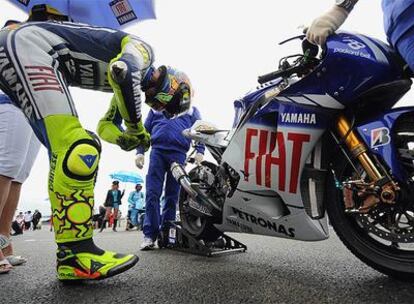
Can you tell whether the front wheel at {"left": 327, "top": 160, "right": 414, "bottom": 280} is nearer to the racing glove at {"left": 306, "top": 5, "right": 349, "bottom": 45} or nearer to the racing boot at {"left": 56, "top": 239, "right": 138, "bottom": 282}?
the racing glove at {"left": 306, "top": 5, "right": 349, "bottom": 45}

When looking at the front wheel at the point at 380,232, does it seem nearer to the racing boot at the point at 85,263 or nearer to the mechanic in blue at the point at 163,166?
the racing boot at the point at 85,263

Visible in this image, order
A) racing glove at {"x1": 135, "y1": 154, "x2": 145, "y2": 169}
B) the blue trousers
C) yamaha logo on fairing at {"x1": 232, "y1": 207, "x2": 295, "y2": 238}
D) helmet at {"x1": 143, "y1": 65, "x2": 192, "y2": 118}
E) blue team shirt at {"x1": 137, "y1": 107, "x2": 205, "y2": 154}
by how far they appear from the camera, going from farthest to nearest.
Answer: racing glove at {"x1": 135, "y1": 154, "x2": 145, "y2": 169}, blue team shirt at {"x1": 137, "y1": 107, "x2": 205, "y2": 154}, the blue trousers, helmet at {"x1": 143, "y1": 65, "x2": 192, "y2": 118}, yamaha logo on fairing at {"x1": 232, "y1": 207, "x2": 295, "y2": 238}

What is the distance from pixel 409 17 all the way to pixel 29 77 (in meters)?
1.47

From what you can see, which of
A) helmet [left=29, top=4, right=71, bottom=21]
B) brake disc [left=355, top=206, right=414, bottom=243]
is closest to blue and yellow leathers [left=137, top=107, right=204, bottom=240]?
helmet [left=29, top=4, right=71, bottom=21]

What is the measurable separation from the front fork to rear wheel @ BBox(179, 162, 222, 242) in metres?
0.93

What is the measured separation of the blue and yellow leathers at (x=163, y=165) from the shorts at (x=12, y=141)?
53.3 inches

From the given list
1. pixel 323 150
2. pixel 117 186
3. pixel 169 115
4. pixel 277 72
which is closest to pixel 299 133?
pixel 323 150

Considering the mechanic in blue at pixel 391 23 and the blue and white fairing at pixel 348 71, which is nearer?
the mechanic in blue at pixel 391 23

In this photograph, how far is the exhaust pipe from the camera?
6.96ft

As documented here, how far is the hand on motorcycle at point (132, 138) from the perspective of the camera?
1.80 metres

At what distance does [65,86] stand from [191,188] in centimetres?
108

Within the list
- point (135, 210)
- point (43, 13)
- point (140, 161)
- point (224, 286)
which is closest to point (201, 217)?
point (224, 286)

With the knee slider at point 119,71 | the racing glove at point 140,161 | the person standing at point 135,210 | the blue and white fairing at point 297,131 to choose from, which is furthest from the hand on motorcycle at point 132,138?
the person standing at point 135,210

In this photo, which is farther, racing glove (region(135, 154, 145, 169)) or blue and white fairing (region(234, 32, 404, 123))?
racing glove (region(135, 154, 145, 169))
